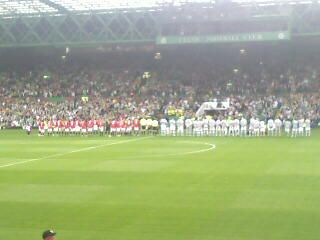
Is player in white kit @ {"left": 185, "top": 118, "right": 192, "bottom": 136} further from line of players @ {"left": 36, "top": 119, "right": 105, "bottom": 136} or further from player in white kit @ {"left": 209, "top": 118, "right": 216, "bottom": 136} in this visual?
line of players @ {"left": 36, "top": 119, "right": 105, "bottom": 136}

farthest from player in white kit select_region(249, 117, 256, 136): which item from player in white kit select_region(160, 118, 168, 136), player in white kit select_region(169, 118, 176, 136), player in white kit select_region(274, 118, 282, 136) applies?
player in white kit select_region(160, 118, 168, 136)

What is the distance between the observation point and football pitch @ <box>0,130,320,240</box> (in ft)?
39.6

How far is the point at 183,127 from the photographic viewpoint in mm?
39219

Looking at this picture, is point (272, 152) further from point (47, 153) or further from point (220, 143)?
point (47, 153)

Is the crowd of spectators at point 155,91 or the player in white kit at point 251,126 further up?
the crowd of spectators at point 155,91

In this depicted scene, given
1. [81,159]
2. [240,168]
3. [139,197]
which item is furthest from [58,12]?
[139,197]

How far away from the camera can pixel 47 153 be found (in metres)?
27.5

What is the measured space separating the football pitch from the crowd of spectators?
67.9 feet

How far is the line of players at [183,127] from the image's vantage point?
36.9 meters

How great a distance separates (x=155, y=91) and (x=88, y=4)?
10954mm

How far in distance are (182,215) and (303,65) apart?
42.4m

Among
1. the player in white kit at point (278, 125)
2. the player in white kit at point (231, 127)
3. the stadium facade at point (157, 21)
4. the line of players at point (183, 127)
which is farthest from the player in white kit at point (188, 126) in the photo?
the stadium facade at point (157, 21)

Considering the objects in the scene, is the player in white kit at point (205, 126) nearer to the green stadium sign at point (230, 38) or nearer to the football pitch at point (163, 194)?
the green stadium sign at point (230, 38)

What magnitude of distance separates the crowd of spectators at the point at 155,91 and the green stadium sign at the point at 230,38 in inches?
210
